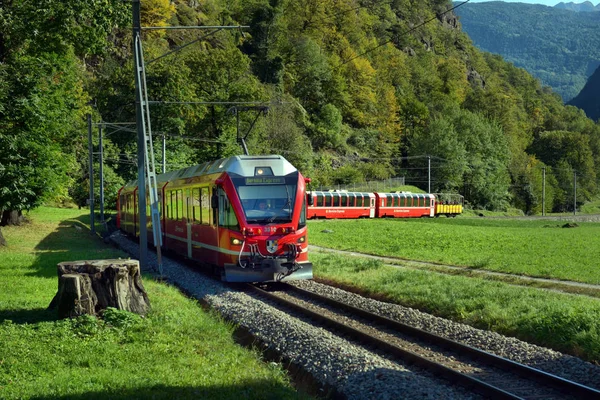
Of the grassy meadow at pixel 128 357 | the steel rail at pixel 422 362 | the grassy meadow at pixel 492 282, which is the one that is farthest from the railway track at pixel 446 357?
the grassy meadow at pixel 128 357

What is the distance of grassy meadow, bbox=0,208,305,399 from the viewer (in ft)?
25.1

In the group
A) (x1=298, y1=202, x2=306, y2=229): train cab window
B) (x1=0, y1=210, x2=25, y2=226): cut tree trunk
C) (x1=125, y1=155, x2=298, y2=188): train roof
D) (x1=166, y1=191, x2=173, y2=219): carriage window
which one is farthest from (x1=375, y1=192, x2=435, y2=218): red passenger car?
(x1=298, y1=202, x2=306, y2=229): train cab window

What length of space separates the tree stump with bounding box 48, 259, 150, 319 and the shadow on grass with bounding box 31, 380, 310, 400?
3901mm

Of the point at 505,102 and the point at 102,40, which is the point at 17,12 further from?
the point at 505,102

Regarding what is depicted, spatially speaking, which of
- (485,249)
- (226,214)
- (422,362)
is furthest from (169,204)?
(422,362)

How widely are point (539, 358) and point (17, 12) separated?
19.7 m

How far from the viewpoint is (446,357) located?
1068 cm

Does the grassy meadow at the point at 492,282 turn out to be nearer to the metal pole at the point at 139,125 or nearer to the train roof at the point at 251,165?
the train roof at the point at 251,165

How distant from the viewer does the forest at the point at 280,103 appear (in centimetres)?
2728

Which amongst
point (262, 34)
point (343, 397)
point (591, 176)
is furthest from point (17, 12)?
point (591, 176)

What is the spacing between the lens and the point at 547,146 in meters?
151

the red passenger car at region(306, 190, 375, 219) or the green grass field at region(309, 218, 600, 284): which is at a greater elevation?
the red passenger car at region(306, 190, 375, 219)

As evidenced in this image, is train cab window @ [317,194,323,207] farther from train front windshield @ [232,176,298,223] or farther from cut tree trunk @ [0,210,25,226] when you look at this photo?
train front windshield @ [232,176,298,223]

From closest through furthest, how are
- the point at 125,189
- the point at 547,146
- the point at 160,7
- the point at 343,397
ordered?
1. the point at 343,397
2. the point at 125,189
3. the point at 160,7
4. the point at 547,146
